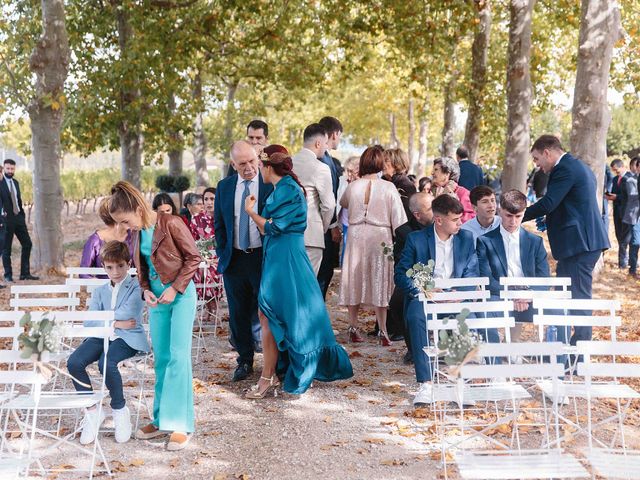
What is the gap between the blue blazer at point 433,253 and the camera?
302 inches

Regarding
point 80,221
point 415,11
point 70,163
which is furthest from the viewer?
point 70,163

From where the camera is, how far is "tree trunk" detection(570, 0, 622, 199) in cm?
1309

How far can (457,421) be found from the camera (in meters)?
6.54

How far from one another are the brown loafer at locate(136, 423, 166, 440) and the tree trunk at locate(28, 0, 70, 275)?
31.4ft

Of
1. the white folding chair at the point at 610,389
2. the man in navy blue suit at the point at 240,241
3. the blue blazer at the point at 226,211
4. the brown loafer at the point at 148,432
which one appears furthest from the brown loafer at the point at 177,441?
the white folding chair at the point at 610,389

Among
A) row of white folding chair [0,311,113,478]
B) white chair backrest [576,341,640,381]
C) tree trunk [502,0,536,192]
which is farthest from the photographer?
tree trunk [502,0,536,192]

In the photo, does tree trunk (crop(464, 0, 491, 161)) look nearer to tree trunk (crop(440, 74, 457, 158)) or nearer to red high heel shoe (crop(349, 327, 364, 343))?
tree trunk (crop(440, 74, 457, 158))

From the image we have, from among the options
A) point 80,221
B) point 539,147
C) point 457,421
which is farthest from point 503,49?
point 457,421

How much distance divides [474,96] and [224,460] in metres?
15.5

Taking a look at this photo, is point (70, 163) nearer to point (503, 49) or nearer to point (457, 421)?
point (503, 49)

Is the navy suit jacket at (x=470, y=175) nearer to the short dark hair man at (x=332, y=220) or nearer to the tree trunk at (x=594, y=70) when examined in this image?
the tree trunk at (x=594, y=70)

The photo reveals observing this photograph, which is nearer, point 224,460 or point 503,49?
point 224,460

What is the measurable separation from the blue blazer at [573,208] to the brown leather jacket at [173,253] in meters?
3.72

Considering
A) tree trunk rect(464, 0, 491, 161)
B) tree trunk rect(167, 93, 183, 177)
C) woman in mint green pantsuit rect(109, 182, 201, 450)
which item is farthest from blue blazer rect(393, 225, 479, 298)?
tree trunk rect(167, 93, 183, 177)
